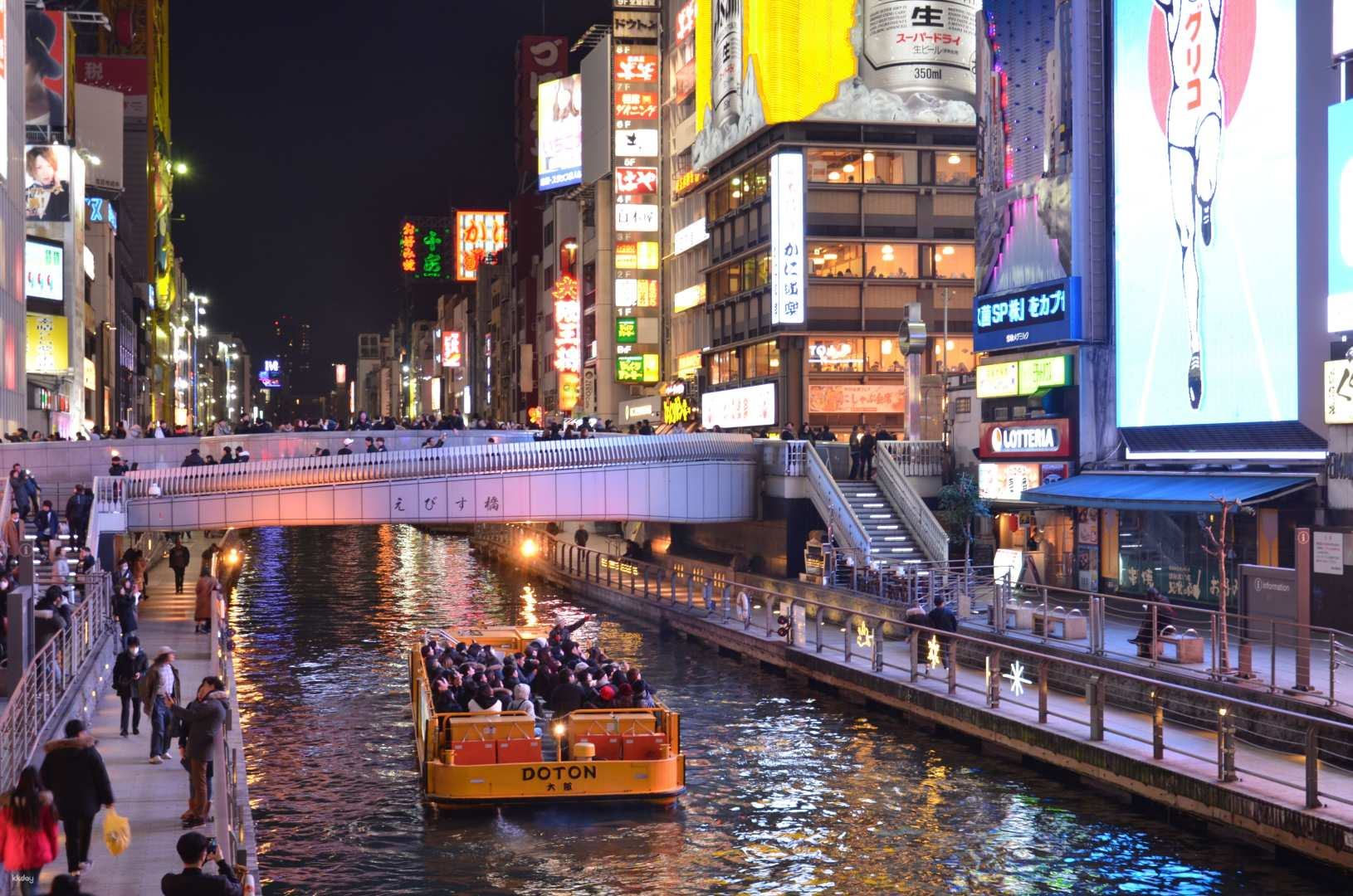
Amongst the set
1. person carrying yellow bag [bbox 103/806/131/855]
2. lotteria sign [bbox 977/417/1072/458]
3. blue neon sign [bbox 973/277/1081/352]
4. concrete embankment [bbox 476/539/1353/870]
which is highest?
blue neon sign [bbox 973/277/1081/352]

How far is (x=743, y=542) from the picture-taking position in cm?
6066

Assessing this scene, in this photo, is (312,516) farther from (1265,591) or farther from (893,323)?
(893,323)

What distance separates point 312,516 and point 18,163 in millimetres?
29969

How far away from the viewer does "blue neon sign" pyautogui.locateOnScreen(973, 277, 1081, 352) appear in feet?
146

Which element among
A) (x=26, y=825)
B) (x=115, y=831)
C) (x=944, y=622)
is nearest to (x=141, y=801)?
(x=115, y=831)

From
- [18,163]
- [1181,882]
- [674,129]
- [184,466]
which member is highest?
A: [674,129]

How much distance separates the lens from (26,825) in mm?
13961

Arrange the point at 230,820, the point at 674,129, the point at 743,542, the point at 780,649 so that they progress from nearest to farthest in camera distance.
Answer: the point at 230,820
the point at 780,649
the point at 743,542
the point at 674,129

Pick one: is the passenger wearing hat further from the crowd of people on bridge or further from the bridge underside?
the crowd of people on bridge

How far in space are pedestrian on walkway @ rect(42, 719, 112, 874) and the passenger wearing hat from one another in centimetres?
6417

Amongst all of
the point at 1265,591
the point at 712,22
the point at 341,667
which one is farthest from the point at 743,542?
the point at 712,22

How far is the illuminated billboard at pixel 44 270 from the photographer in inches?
3056

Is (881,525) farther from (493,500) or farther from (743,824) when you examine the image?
(743,824)

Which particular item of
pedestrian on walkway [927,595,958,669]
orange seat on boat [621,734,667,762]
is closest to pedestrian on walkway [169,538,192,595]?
pedestrian on walkway [927,595,958,669]
